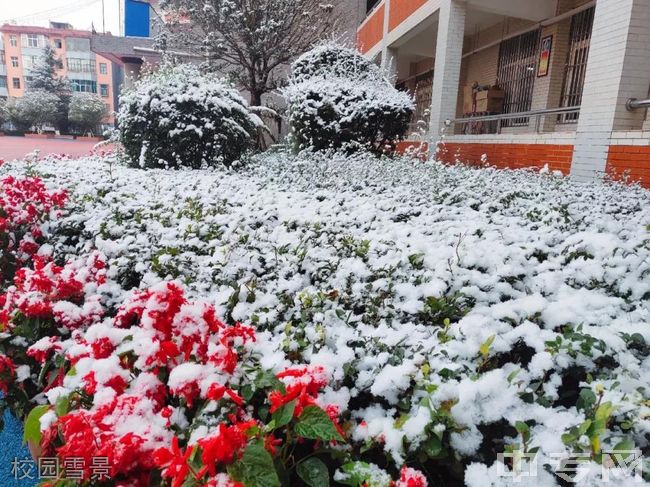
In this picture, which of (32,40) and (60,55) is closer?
(60,55)

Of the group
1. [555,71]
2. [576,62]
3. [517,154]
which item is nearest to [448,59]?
[555,71]

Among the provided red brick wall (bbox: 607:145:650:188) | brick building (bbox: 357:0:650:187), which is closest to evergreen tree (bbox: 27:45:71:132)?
brick building (bbox: 357:0:650:187)

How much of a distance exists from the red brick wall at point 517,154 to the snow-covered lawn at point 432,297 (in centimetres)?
292

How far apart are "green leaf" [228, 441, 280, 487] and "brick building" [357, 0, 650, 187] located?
5.92 metres

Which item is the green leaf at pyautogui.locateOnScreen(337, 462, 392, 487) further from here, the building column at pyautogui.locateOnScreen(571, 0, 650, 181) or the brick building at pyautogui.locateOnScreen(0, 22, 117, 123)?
the brick building at pyautogui.locateOnScreen(0, 22, 117, 123)

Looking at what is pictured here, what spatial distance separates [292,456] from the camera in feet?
3.81

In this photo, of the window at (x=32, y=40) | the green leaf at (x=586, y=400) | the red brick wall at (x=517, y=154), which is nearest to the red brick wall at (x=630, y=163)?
the red brick wall at (x=517, y=154)

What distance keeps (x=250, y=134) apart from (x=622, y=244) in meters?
6.53

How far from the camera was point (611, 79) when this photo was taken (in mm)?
5879

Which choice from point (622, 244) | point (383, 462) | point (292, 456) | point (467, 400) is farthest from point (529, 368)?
point (622, 244)

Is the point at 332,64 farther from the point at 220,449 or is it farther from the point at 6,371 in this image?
the point at 220,449

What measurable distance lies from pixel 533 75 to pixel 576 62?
1231 millimetres

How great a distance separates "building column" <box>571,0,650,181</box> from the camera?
18.5ft

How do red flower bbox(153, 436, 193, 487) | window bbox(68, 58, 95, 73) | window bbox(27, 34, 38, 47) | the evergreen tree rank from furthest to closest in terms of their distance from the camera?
window bbox(27, 34, 38, 47) < window bbox(68, 58, 95, 73) < the evergreen tree < red flower bbox(153, 436, 193, 487)
